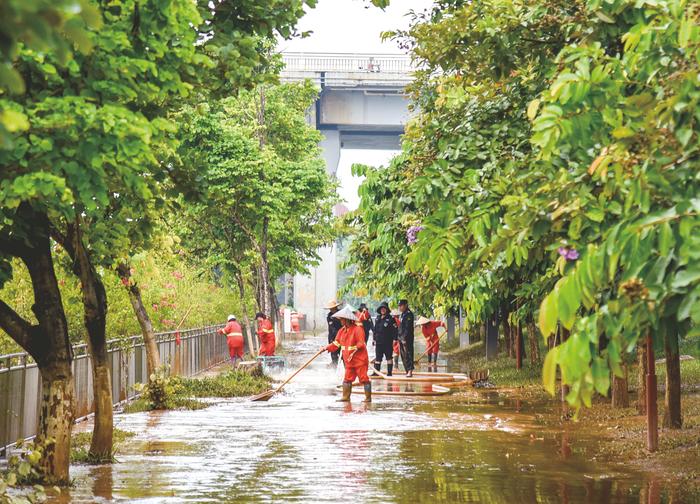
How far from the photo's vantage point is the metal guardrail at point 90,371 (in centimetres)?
1500

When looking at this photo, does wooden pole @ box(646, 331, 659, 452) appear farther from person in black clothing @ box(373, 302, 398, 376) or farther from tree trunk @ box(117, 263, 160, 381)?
person in black clothing @ box(373, 302, 398, 376)

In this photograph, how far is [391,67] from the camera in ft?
177

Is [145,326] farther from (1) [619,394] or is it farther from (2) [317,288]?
(2) [317,288]

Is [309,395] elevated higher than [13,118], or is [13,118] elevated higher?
[13,118]

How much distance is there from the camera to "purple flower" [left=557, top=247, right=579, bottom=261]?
21.1 feet

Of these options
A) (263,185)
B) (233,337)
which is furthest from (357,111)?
(233,337)

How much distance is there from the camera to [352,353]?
2406cm

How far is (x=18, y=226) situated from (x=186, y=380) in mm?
15452

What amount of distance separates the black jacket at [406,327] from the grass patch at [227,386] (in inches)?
205

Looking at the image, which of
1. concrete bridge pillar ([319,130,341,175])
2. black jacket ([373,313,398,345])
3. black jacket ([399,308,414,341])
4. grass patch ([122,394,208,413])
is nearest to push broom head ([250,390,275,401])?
grass patch ([122,394,208,413])

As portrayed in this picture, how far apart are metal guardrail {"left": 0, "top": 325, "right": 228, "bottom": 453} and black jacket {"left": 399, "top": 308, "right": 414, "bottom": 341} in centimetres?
560

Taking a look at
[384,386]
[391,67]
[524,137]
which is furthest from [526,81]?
[391,67]

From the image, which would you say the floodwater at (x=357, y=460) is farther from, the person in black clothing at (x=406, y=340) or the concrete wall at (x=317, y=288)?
the concrete wall at (x=317, y=288)

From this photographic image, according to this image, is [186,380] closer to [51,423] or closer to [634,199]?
[51,423]
